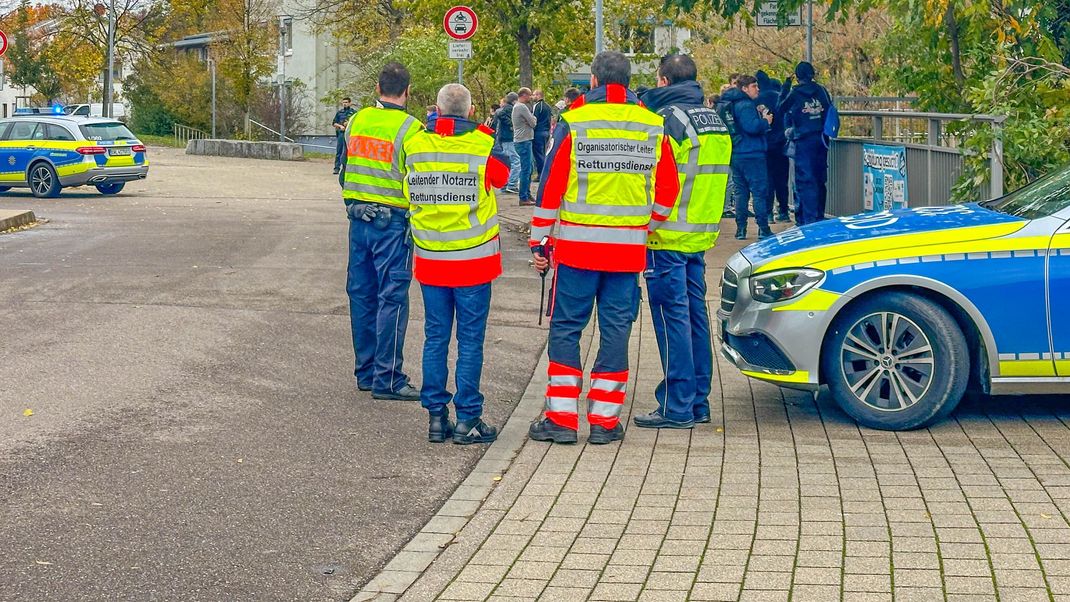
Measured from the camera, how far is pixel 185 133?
5441 cm

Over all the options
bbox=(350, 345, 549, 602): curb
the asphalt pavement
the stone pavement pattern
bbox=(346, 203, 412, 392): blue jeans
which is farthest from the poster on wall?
bbox=(350, 345, 549, 602): curb

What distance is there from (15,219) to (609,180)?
1478cm

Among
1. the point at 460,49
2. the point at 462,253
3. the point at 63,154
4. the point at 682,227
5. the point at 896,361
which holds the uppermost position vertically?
the point at 460,49

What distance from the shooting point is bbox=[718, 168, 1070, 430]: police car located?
7645 mm

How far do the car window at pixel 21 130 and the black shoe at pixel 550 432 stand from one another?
863 inches

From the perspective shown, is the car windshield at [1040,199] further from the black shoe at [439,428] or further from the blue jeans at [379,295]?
the blue jeans at [379,295]

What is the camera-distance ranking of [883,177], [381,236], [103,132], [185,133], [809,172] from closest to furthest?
[381,236]
[883,177]
[809,172]
[103,132]
[185,133]

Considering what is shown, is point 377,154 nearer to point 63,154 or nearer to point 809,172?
point 809,172

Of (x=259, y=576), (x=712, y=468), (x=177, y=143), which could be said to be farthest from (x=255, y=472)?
(x=177, y=143)

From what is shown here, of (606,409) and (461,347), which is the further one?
(461,347)

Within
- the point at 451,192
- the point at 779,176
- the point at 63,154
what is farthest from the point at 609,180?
the point at 63,154

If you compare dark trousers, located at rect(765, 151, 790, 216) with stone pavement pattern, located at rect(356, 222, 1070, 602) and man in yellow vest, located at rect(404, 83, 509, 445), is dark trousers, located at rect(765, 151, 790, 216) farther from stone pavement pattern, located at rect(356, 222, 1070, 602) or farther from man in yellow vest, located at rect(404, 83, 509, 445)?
man in yellow vest, located at rect(404, 83, 509, 445)

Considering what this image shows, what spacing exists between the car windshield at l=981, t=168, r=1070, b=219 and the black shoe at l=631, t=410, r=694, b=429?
2.08 meters

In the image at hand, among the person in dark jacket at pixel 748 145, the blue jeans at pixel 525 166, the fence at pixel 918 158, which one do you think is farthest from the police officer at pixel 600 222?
the blue jeans at pixel 525 166
